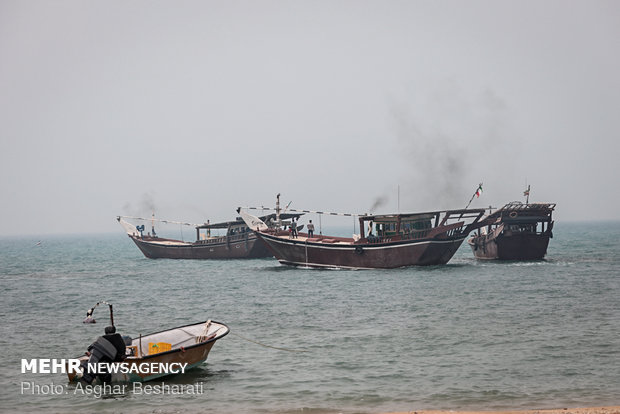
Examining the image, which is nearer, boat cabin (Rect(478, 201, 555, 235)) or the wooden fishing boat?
the wooden fishing boat

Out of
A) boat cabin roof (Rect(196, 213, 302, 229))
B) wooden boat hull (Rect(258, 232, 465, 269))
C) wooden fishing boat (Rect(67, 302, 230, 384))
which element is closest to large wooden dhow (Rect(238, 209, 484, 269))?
wooden boat hull (Rect(258, 232, 465, 269))

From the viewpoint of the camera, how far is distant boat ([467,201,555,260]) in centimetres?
5747

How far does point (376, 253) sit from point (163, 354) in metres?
35.9

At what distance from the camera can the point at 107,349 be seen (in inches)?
742

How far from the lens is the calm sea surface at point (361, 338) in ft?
60.6

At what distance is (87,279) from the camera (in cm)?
6153

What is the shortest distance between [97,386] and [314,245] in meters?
38.0

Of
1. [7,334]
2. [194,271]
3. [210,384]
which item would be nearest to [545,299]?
[210,384]

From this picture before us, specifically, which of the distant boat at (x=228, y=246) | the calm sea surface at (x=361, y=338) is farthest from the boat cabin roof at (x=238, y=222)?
the calm sea surface at (x=361, y=338)

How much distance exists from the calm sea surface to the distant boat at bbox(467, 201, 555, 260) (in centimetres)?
594

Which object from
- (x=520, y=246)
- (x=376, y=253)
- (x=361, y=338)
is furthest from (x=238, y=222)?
(x=361, y=338)

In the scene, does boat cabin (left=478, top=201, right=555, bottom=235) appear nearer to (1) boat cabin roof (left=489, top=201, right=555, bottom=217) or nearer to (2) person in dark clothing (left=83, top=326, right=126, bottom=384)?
(1) boat cabin roof (left=489, top=201, right=555, bottom=217)

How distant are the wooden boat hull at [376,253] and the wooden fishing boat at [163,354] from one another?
107ft

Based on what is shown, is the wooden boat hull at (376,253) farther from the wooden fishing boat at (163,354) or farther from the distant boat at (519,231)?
the wooden fishing boat at (163,354)
